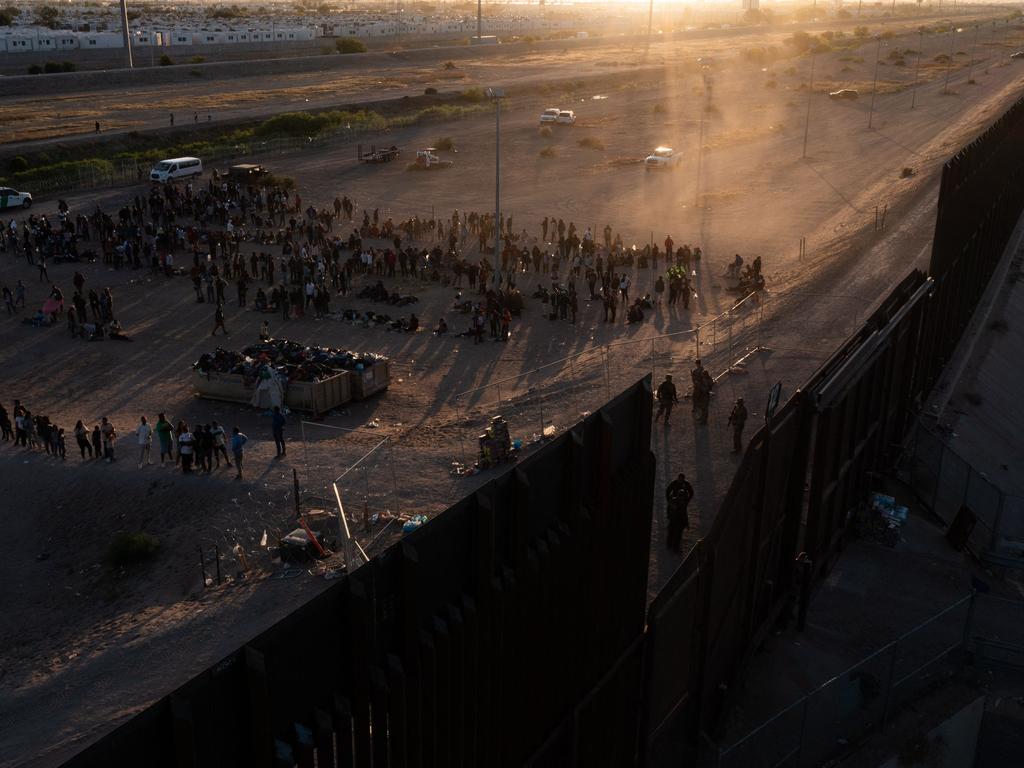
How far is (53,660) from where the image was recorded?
14.4m

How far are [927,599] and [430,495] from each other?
8036 millimetres

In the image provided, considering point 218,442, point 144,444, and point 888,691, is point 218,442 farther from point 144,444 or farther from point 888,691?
point 888,691

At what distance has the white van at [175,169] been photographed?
52344mm

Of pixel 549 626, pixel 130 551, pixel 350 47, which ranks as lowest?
pixel 130 551

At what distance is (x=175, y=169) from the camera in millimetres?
53000

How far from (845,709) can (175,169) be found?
160 ft

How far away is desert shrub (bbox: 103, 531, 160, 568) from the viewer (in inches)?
662

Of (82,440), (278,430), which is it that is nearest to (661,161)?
(278,430)

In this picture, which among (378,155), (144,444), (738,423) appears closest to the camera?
(738,423)

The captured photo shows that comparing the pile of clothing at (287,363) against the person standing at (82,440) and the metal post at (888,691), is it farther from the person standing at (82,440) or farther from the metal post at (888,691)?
the metal post at (888,691)

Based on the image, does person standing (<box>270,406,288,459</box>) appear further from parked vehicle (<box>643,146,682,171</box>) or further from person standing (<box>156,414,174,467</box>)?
parked vehicle (<box>643,146,682,171</box>)

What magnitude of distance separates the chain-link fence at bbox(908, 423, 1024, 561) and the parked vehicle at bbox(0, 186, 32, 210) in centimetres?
4173

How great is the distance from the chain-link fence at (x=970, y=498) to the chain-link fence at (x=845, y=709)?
9.65ft

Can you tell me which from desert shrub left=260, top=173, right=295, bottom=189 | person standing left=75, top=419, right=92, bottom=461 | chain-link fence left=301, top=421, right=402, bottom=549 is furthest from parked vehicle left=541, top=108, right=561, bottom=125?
person standing left=75, top=419, right=92, bottom=461
